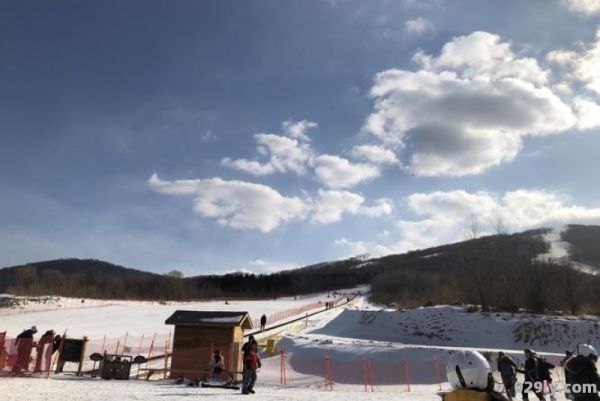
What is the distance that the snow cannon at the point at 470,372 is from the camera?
4.26 meters

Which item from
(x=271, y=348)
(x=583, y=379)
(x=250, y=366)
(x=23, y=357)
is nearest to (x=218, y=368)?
(x=250, y=366)

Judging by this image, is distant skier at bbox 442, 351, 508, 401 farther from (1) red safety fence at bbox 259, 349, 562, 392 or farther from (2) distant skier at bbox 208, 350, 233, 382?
(1) red safety fence at bbox 259, 349, 562, 392

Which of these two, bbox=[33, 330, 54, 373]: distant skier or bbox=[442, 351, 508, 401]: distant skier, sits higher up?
bbox=[442, 351, 508, 401]: distant skier

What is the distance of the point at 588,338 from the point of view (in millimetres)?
36781

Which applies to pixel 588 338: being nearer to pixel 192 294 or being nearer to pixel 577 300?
pixel 577 300

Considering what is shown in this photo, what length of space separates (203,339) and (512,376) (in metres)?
14.7

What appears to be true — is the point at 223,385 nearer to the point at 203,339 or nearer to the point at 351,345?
the point at 203,339

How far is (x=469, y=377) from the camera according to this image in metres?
4.29

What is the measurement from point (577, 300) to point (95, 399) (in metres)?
54.6

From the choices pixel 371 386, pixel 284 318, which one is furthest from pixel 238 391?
pixel 284 318

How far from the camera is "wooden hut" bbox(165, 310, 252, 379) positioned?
23281mm

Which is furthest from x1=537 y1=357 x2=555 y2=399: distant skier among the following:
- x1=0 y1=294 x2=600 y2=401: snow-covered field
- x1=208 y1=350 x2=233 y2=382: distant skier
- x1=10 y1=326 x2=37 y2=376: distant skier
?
x1=10 y1=326 x2=37 y2=376: distant skier

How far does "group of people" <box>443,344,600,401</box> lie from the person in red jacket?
761 centimetres

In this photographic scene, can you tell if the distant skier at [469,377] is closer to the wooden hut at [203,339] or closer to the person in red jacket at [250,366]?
the person in red jacket at [250,366]
